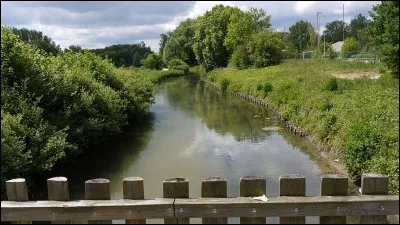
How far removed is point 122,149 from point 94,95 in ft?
6.92

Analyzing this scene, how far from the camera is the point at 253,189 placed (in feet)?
9.71

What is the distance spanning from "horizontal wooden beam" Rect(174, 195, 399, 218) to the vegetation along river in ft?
4.12

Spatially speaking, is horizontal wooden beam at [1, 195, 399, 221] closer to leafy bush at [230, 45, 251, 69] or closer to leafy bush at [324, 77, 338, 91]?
leafy bush at [324, 77, 338, 91]

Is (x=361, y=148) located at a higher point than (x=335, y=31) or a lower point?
lower

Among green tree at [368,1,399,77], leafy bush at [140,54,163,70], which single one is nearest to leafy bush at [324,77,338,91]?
green tree at [368,1,399,77]

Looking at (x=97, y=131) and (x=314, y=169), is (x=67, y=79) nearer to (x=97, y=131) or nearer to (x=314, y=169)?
(x=97, y=131)

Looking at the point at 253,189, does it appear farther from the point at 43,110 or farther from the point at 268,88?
the point at 268,88

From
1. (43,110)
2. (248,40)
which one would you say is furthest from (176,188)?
(248,40)

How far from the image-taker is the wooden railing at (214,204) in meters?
2.91

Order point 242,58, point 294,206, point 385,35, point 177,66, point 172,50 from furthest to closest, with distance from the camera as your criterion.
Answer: point 172,50 < point 177,66 < point 242,58 < point 385,35 < point 294,206

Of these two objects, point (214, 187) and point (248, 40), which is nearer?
point (214, 187)

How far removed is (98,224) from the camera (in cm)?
295

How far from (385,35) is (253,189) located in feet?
38.5

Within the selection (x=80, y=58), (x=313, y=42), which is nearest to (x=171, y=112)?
Result: (x=80, y=58)
